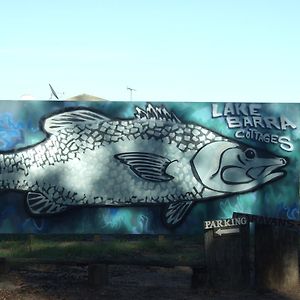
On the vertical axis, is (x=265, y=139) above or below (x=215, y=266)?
above

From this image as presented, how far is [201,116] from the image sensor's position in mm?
11055

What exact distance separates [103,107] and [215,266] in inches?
196

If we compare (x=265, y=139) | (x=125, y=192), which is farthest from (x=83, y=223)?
(x=265, y=139)

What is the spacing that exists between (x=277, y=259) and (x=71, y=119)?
5496mm

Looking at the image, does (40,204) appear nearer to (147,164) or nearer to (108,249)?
(108,249)

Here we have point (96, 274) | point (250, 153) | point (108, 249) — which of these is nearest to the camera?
point (96, 274)

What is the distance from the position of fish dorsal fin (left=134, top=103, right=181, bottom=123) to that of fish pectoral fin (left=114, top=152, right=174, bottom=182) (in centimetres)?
77

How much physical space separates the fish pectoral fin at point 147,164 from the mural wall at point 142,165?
0.07 feet

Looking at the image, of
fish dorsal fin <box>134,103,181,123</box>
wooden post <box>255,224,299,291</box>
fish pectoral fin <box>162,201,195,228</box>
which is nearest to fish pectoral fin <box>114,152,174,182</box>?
fish pectoral fin <box>162,201,195,228</box>

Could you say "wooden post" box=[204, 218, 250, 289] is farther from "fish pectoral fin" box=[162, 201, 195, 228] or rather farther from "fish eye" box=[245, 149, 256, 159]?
"fish eye" box=[245, 149, 256, 159]

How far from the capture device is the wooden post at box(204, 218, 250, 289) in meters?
7.00

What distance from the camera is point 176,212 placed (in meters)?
10.9

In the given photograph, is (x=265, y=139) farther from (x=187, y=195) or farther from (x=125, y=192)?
(x=125, y=192)

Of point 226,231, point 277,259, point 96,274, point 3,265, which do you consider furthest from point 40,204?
point 277,259
